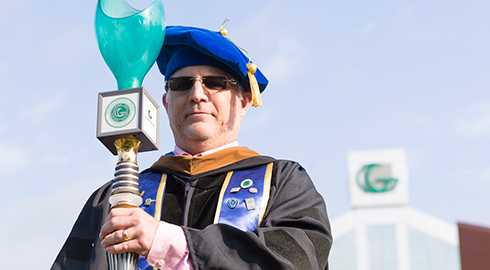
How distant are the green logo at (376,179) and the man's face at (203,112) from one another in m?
46.2

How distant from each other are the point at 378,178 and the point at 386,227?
15.0 feet

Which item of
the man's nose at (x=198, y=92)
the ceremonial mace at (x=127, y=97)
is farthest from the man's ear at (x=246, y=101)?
the ceremonial mace at (x=127, y=97)

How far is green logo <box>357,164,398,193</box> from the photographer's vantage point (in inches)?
1949

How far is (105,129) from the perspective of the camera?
118 inches

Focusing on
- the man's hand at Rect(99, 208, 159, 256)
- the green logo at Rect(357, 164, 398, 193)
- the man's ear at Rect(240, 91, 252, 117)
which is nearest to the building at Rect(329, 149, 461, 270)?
the green logo at Rect(357, 164, 398, 193)

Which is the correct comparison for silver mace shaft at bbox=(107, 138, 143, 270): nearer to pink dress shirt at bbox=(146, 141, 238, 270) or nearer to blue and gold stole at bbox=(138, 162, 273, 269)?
pink dress shirt at bbox=(146, 141, 238, 270)

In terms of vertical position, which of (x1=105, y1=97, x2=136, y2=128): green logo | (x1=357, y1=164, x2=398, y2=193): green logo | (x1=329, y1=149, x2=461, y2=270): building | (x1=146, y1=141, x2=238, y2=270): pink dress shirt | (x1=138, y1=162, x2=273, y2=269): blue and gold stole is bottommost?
(x1=146, y1=141, x2=238, y2=270): pink dress shirt

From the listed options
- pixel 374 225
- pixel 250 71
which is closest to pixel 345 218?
pixel 374 225

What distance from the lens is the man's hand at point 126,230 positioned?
2.78 meters

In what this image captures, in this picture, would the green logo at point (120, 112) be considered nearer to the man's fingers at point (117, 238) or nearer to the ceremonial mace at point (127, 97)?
the ceremonial mace at point (127, 97)

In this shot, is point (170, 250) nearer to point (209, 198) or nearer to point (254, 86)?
point (209, 198)

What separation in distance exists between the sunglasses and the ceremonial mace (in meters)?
0.76

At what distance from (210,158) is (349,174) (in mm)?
46278

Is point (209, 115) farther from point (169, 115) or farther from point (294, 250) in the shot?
point (294, 250)
